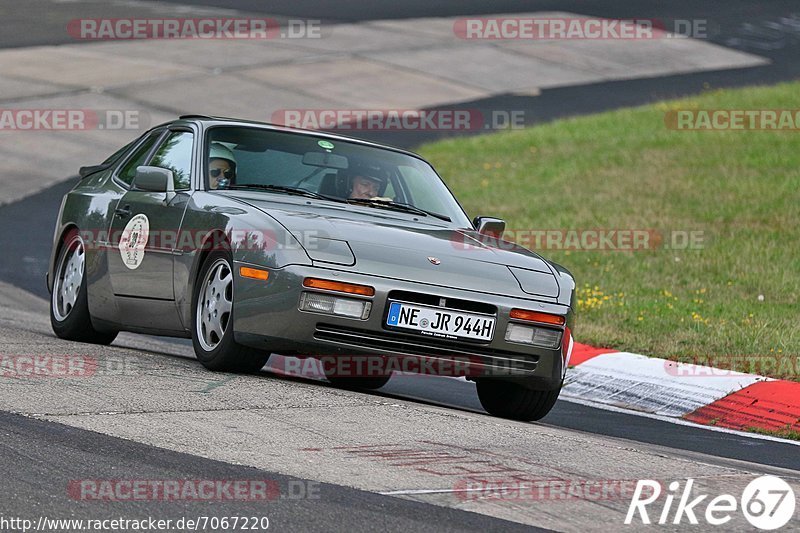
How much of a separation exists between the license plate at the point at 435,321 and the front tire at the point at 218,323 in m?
0.77

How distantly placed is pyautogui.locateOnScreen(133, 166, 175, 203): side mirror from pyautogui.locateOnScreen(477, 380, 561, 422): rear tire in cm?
208

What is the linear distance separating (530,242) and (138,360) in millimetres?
7251

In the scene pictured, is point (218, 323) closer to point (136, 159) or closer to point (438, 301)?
point (438, 301)

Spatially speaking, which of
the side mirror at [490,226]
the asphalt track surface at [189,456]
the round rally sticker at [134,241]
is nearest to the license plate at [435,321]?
the asphalt track surface at [189,456]

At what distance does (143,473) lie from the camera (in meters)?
5.00

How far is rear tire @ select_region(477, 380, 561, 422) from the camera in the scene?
7.58 meters

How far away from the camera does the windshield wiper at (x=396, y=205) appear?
7.96 m

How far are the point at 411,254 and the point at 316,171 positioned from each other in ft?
4.12

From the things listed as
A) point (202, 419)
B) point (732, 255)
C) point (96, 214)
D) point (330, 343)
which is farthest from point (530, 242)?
point (202, 419)

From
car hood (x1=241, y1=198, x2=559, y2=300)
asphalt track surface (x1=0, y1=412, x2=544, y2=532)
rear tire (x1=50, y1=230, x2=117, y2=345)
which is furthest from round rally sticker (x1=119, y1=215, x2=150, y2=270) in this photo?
asphalt track surface (x1=0, y1=412, x2=544, y2=532)

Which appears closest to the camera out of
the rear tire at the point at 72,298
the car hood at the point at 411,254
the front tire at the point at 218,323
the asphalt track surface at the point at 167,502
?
the asphalt track surface at the point at 167,502

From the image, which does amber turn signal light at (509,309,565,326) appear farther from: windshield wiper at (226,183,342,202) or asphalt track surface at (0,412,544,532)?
asphalt track surface at (0,412,544,532)

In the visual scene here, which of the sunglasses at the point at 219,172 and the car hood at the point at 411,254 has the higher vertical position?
the sunglasses at the point at 219,172

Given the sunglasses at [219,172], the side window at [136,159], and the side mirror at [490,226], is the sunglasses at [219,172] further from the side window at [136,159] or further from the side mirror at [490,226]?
the side mirror at [490,226]
